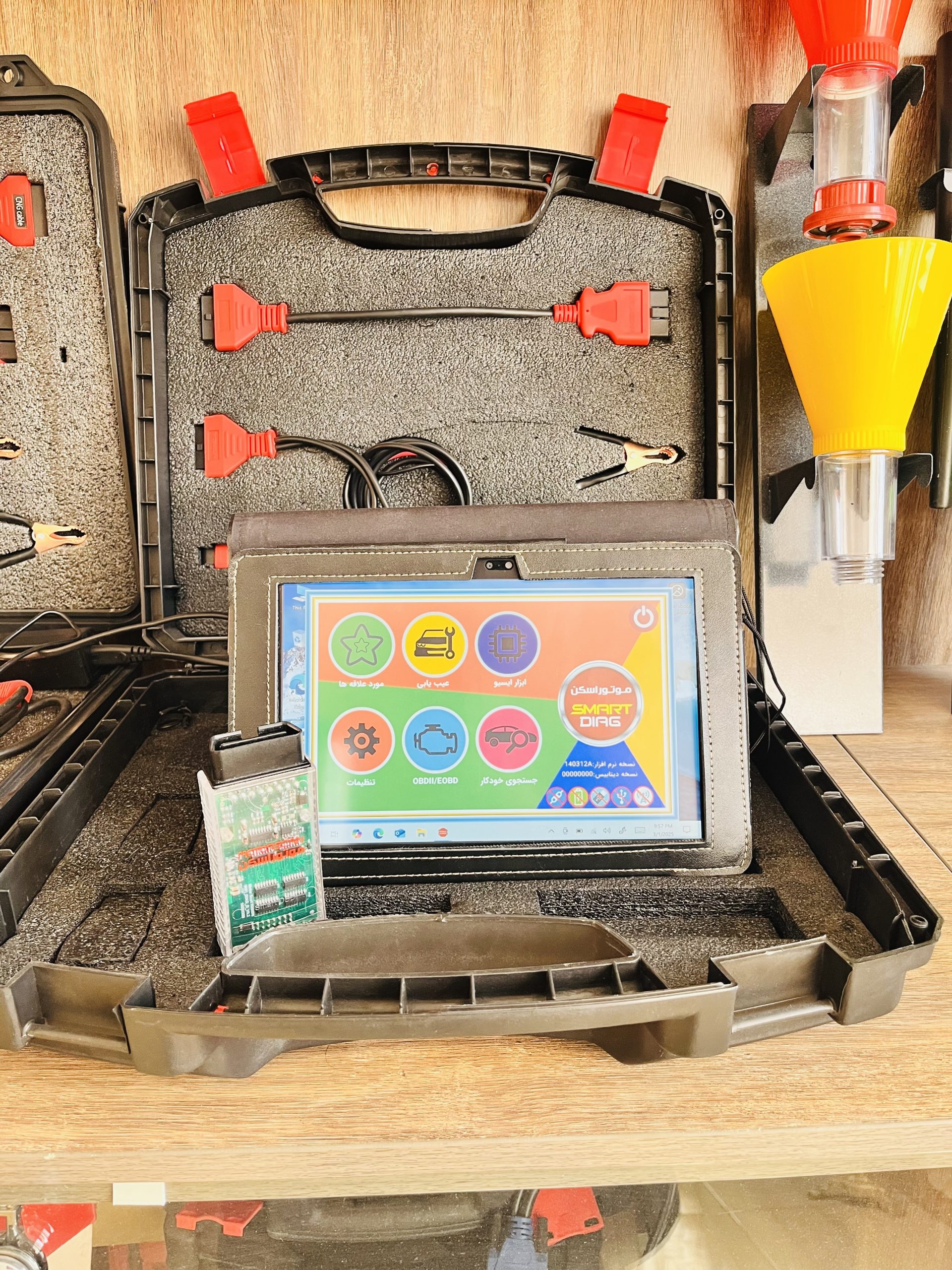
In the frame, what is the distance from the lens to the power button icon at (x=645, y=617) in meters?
0.57

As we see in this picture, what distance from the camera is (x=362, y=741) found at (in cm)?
55

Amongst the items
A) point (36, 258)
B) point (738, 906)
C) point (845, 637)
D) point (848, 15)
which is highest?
point (848, 15)

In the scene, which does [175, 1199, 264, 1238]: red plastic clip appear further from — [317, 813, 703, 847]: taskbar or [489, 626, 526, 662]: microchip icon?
[489, 626, 526, 662]: microchip icon

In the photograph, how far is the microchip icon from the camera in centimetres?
56

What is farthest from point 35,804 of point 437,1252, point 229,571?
point 437,1252

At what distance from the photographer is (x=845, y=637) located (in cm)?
81

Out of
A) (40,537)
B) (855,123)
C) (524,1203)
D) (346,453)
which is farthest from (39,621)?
(855,123)

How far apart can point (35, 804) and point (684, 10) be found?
92 cm

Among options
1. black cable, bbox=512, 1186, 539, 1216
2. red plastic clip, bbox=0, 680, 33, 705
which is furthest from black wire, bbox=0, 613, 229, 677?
black cable, bbox=512, 1186, 539, 1216

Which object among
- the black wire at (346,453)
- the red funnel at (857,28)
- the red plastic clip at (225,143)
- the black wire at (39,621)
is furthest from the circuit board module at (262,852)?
the red funnel at (857,28)

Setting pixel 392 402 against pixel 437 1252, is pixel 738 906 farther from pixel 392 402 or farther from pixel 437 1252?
pixel 392 402

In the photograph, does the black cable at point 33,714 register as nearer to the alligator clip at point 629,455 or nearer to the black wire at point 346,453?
the black wire at point 346,453

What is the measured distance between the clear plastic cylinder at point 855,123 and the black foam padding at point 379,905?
54 centimetres

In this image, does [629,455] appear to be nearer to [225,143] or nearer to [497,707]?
[497,707]
